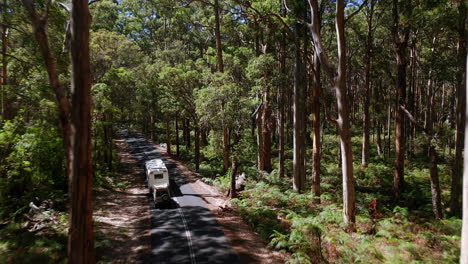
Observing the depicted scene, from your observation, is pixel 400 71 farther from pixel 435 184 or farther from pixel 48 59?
pixel 48 59

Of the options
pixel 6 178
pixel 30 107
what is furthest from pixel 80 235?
pixel 30 107

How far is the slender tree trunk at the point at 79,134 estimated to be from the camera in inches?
235

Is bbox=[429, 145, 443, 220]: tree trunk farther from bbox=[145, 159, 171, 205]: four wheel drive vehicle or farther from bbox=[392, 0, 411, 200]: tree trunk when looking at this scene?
bbox=[145, 159, 171, 205]: four wheel drive vehicle

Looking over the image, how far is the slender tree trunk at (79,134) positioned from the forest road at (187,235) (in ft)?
13.5

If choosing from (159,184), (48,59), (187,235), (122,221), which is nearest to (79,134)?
(48,59)

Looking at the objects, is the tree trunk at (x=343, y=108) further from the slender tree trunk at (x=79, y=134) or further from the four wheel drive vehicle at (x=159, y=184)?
the four wheel drive vehicle at (x=159, y=184)

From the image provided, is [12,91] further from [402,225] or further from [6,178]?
[402,225]

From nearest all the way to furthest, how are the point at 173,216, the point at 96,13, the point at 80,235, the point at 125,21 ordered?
1. the point at 80,235
2. the point at 173,216
3. the point at 96,13
4. the point at 125,21

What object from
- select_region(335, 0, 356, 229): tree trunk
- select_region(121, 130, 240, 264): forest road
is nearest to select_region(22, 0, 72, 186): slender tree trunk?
select_region(121, 130, 240, 264): forest road

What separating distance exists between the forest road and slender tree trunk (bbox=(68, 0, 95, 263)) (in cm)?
411

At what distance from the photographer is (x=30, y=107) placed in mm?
12969

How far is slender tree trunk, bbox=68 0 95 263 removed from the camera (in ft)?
19.6

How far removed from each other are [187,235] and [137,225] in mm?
3146

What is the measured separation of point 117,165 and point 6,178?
15.5 metres
